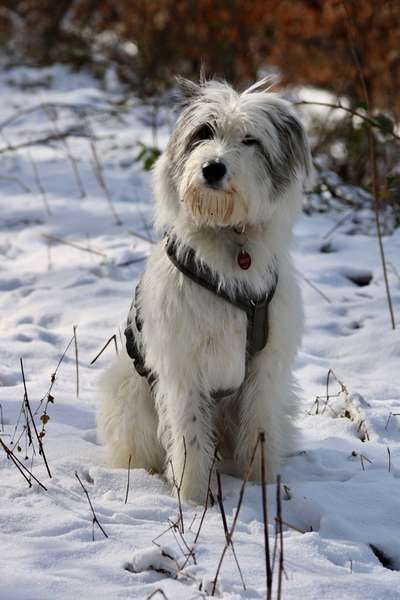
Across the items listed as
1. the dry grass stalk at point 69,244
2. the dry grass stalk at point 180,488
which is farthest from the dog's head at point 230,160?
the dry grass stalk at point 69,244

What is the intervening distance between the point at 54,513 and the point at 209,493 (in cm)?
64

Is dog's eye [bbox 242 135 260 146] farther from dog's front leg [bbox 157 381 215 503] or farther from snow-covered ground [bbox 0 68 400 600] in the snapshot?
snow-covered ground [bbox 0 68 400 600]

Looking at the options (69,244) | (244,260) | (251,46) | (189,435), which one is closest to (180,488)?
(189,435)

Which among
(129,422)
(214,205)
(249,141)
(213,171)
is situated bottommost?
(129,422)

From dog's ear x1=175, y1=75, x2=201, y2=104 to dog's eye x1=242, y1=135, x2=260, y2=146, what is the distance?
0.36 meters

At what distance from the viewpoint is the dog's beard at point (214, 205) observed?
318 cm

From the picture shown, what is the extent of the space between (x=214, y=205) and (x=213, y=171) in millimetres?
135

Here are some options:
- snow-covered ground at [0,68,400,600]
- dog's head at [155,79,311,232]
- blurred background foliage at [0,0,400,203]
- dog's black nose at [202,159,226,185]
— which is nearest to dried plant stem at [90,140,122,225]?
snow-covered ground at [0,68,400,600]

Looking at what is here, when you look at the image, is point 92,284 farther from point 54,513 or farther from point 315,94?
point 315,94

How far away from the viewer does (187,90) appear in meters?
3.58

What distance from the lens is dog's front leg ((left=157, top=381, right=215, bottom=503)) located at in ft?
11.5

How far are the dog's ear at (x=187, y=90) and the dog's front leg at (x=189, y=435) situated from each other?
1181 millimetres

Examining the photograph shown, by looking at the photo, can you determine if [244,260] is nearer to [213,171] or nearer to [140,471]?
[213,171]

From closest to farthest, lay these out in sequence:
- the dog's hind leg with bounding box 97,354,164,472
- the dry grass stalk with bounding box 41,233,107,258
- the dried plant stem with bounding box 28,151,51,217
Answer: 1. the dog's hind leg with bounding box 97,354,164,472
2. the dry grass stalk with bounding box 41,233,107,258
3. the dried plant stem with bounding box 28,151,51,217
